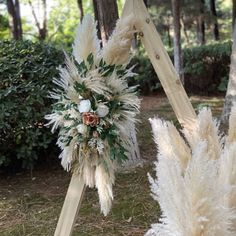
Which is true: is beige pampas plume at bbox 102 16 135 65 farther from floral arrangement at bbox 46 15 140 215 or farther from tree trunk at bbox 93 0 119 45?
tree trunk at bbox 93 0 119 45

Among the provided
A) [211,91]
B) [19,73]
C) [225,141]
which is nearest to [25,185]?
[19,73]

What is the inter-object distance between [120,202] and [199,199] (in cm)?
274

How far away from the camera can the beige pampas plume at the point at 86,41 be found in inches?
67.5

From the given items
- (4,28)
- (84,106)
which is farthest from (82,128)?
(4,28)

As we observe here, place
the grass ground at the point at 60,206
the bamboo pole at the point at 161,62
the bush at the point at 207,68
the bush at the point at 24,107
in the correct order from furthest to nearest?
1. the bush at the point at 207,68
2. the bush at the point at 24,107
3. the grass ground at the point at 60,206
4. the bamboo pole at the point at 161,62

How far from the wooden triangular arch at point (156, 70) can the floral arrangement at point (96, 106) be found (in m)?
0.06

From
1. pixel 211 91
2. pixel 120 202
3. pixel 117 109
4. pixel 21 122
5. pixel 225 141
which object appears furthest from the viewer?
pixel 211 91

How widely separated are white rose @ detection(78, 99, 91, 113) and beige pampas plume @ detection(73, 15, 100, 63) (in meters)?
0.18

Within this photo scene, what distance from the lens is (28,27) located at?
24.9m

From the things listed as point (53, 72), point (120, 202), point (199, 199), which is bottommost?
point (120, 202)

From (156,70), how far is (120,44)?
0.20m

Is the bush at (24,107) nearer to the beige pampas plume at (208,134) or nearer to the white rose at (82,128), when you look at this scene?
the white rose at (82,128)

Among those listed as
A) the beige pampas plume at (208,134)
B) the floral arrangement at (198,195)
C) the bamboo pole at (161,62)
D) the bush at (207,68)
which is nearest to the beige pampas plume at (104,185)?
the bamboo pole at (161,62)

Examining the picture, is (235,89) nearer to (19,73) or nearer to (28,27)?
(19,73)
